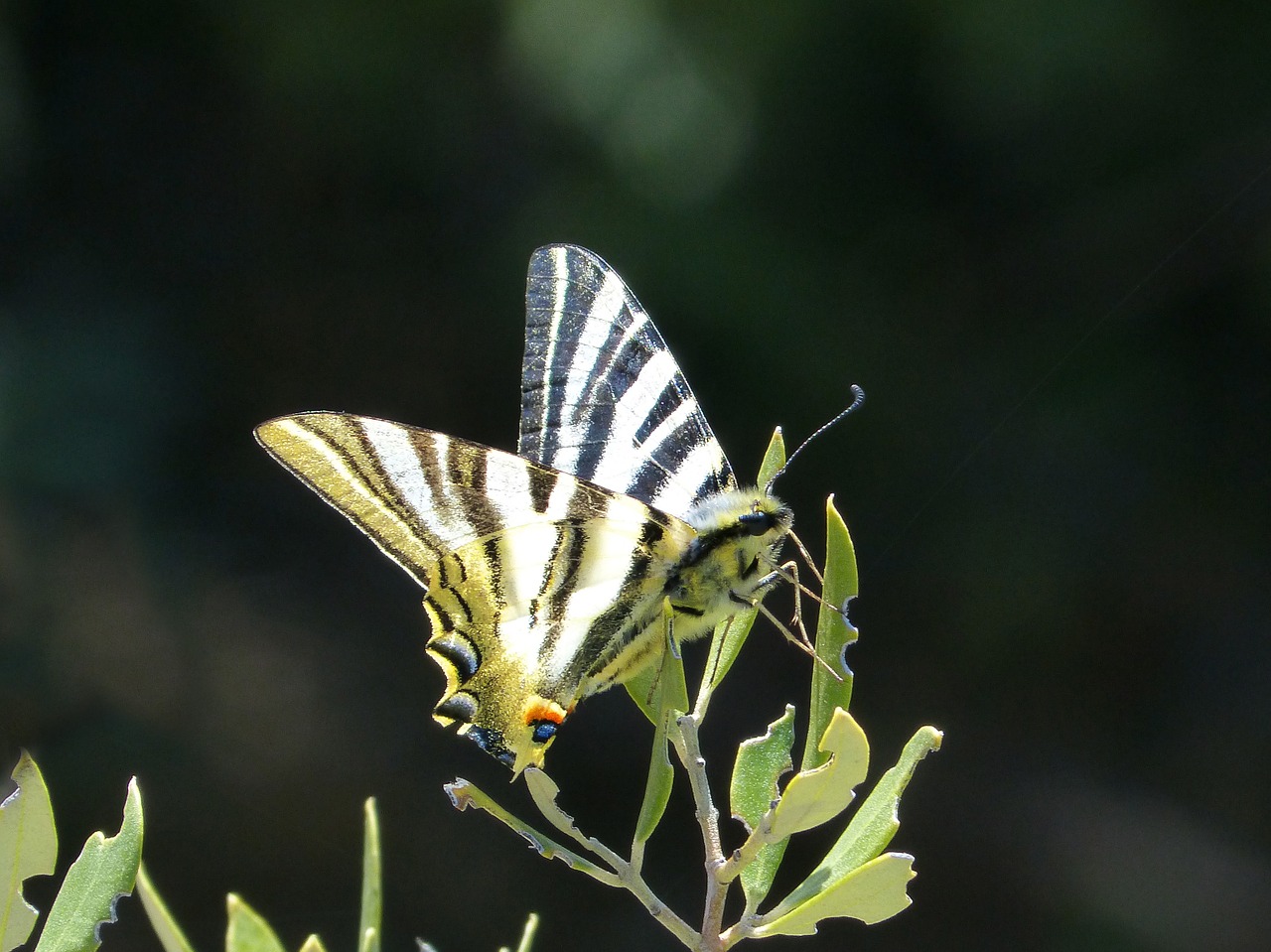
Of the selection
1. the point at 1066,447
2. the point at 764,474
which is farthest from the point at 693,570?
the point at 1066,447

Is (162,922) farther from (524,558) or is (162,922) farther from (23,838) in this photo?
(524,558)

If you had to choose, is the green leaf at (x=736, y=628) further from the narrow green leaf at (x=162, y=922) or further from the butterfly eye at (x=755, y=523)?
the narrow green leaf at (x=162, y=922)

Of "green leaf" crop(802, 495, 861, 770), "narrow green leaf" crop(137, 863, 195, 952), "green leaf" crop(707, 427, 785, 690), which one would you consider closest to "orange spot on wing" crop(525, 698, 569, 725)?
"green leaf" crop(707, 427, 785, 690)

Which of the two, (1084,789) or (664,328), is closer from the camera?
(664,328)

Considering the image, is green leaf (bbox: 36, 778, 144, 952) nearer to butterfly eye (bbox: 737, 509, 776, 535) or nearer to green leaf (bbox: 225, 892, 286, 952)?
green leaf (bbox: 225, 892, 286, 952)

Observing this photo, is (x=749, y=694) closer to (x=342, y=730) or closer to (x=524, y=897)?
(x=524, y=897)
